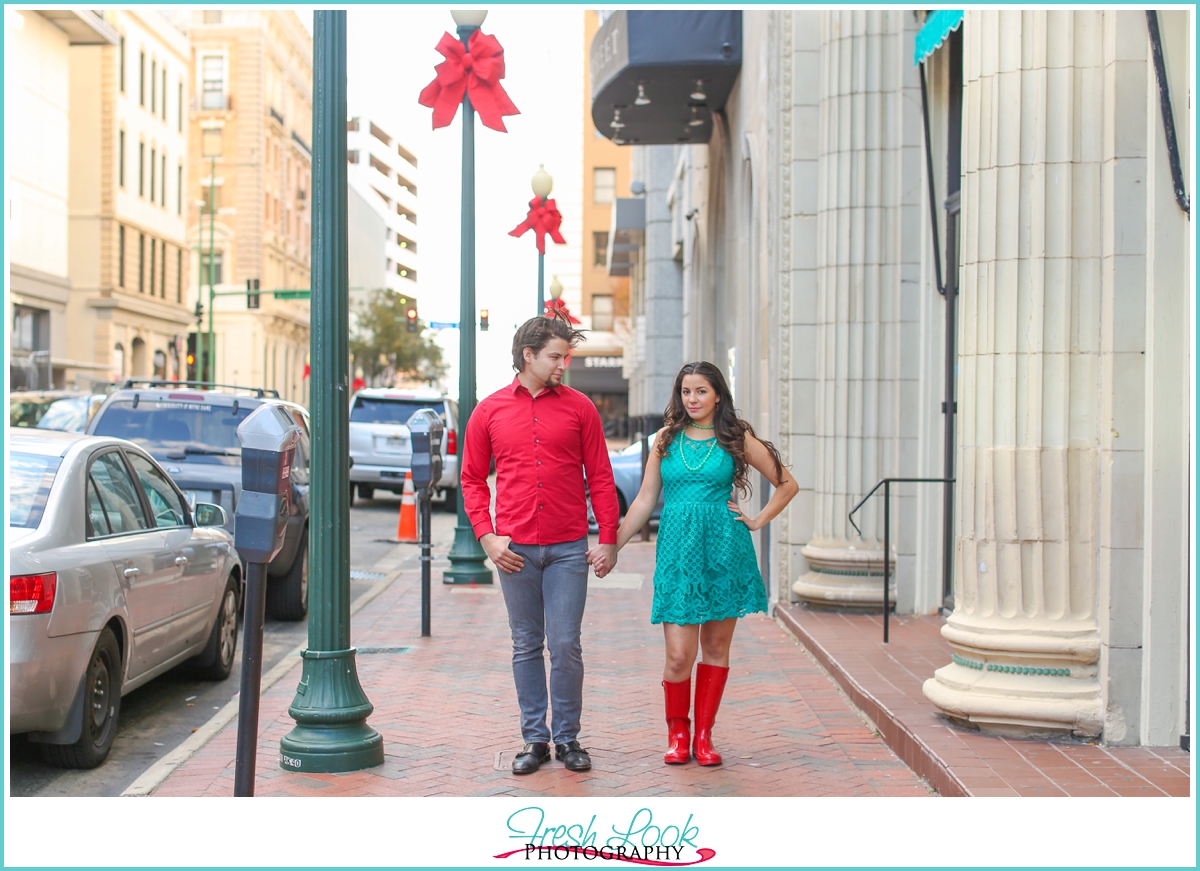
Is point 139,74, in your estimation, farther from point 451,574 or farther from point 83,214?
point 451,574

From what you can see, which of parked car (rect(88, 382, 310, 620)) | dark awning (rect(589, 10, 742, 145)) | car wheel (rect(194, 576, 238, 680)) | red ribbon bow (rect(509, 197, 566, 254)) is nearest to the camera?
car wheel (rect(194, 576, 238, 680))

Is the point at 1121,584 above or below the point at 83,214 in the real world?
below

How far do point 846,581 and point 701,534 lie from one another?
4.22 m

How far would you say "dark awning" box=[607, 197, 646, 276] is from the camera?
4180 centimetres

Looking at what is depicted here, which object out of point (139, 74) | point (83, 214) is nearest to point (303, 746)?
point (83, 214)

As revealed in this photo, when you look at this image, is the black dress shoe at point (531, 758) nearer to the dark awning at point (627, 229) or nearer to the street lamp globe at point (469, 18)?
the street lamp globe at point (469, 18)

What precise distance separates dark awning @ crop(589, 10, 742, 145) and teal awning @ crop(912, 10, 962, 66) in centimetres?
527

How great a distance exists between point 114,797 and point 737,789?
8.44ft

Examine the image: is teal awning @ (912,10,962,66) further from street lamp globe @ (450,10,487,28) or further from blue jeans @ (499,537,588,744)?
street lamp globe @ (450,10,487,28)

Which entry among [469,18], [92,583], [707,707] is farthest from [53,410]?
[707,707]

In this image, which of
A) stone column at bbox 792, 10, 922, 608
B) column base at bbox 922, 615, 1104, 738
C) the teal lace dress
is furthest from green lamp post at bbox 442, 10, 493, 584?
column base at bbox 922, 615, 1104, 738

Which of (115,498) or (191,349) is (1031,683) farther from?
(191,349)

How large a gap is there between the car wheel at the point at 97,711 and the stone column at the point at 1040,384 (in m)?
3.82

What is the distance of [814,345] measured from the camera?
10.4 metres
